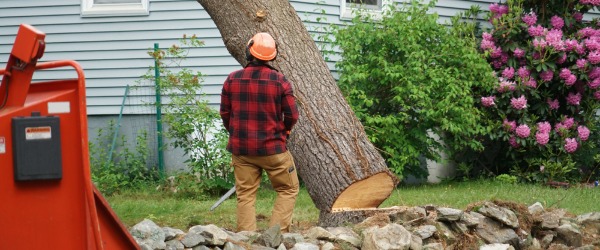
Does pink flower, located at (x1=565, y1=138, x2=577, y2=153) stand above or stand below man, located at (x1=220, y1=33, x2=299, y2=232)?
below

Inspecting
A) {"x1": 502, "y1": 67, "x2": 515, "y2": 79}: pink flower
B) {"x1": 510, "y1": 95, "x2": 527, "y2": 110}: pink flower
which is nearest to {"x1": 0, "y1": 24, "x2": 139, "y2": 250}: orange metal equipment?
{"x1": 510, "y1": 95, "x2": 527, "y2": 110}: pink flower

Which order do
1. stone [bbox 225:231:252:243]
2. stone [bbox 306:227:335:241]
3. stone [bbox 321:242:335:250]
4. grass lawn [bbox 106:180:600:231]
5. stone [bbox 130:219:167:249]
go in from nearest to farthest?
stone [bbox 130:219:167:249], stone [bbox 225:231:252:243], stone [bbox 321:242:335:250], stone [bbox 306:227:335:241], grass lawn [bbox 106:180:600:231]

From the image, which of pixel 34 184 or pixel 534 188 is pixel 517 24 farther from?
pixel 34 184

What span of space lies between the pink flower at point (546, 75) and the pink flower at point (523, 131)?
0.66m

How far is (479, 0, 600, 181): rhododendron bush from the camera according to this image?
12688mm

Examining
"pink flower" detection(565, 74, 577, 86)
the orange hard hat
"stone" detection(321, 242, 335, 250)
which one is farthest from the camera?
"pink flower" detection(565, 74, 577, 86)

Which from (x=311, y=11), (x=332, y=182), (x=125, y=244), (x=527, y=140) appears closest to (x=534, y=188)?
(x=527, y=140)

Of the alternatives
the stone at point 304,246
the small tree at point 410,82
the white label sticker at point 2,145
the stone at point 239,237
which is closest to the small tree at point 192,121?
the small tree at point 410,82

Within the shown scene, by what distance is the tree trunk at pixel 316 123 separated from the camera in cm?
735

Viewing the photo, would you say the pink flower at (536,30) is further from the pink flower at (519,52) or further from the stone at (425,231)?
the stone at (425,231)

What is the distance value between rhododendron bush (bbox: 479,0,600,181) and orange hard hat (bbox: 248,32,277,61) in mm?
6187

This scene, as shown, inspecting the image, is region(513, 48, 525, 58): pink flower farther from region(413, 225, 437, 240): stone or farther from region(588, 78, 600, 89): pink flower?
region(413, 225, 437, 240): stone

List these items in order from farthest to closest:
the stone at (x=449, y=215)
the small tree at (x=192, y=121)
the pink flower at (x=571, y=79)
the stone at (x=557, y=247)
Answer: the pink flower at (x=571, y=79)
the small tree at (x=192, y=121)
the stone at (x=557, y=247)
the stone at (x=449, y=215)

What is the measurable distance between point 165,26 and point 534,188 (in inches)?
195
